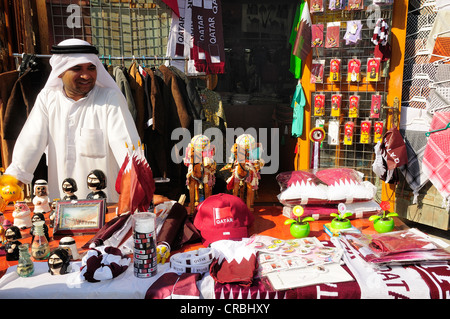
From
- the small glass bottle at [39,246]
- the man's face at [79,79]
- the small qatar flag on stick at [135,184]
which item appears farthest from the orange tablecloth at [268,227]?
the man's face at [79,79]

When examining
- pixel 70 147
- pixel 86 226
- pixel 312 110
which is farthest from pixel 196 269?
pixel 312 110

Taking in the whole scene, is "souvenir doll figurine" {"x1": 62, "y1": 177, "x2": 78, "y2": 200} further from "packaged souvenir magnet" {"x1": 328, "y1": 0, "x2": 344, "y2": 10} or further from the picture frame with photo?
"packaged souvenir magnet" {"x1": 328, "y1": 0, "x2": 344, "y2": 10}

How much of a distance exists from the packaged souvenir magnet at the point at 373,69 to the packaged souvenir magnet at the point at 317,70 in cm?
48

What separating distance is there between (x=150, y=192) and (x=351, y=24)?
9.58ft

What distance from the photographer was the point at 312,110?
4.03 metres

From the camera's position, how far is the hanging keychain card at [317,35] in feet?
12.5

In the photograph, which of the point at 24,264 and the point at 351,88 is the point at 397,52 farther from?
the point at 24,264

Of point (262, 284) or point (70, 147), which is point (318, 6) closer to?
point (70, 147)

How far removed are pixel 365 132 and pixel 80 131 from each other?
116 inches

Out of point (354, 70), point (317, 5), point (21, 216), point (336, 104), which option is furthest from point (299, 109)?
point (21, 216)

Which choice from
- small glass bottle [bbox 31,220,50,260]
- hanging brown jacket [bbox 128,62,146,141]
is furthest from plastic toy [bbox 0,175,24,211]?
hanging brown jacket [bbox 128,62,146,141]

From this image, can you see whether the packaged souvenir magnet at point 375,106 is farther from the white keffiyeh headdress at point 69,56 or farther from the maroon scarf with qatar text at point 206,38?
the white keffiyeh headdress at point 69,56

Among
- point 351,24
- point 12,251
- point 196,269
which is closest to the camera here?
point 196,269
